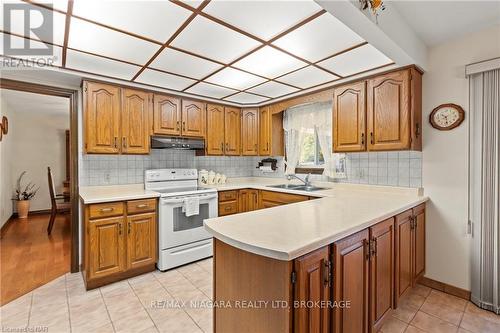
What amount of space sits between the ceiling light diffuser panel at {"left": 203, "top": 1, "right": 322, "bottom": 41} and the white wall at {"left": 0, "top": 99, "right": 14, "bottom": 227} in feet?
14.8

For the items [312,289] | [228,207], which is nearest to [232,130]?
[228,207]

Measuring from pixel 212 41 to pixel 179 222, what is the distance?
2.02 m

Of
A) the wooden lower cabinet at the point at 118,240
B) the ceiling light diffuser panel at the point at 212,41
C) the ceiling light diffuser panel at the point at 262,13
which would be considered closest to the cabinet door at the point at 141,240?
the wooden lower cabinet at the point at 118,240

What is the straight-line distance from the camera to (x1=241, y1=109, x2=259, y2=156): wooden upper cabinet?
4.02 meters

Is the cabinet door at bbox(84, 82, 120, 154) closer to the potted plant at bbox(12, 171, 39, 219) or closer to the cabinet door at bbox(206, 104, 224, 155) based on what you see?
the cabinet door at bbox(206, 104, 224, 155)

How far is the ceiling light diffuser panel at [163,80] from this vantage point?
8.59ft

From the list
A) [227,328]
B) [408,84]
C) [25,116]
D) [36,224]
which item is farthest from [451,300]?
[25,116]

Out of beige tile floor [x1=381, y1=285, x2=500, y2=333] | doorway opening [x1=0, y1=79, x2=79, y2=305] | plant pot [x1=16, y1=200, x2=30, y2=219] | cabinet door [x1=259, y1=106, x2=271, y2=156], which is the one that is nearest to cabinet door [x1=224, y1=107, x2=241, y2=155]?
cabinet door [x1=259, y1=106, x2=271, y2=156]

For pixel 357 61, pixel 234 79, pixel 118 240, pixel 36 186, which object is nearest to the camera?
pixel 357 61

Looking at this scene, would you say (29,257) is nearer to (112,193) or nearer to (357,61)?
(112,193)

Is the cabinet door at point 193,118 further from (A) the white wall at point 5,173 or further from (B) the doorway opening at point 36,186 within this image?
(A) the white wall at point 5,173

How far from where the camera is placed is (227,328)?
1.28m

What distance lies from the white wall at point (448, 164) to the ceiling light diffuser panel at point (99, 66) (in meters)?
2.98

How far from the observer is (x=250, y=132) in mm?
4035
